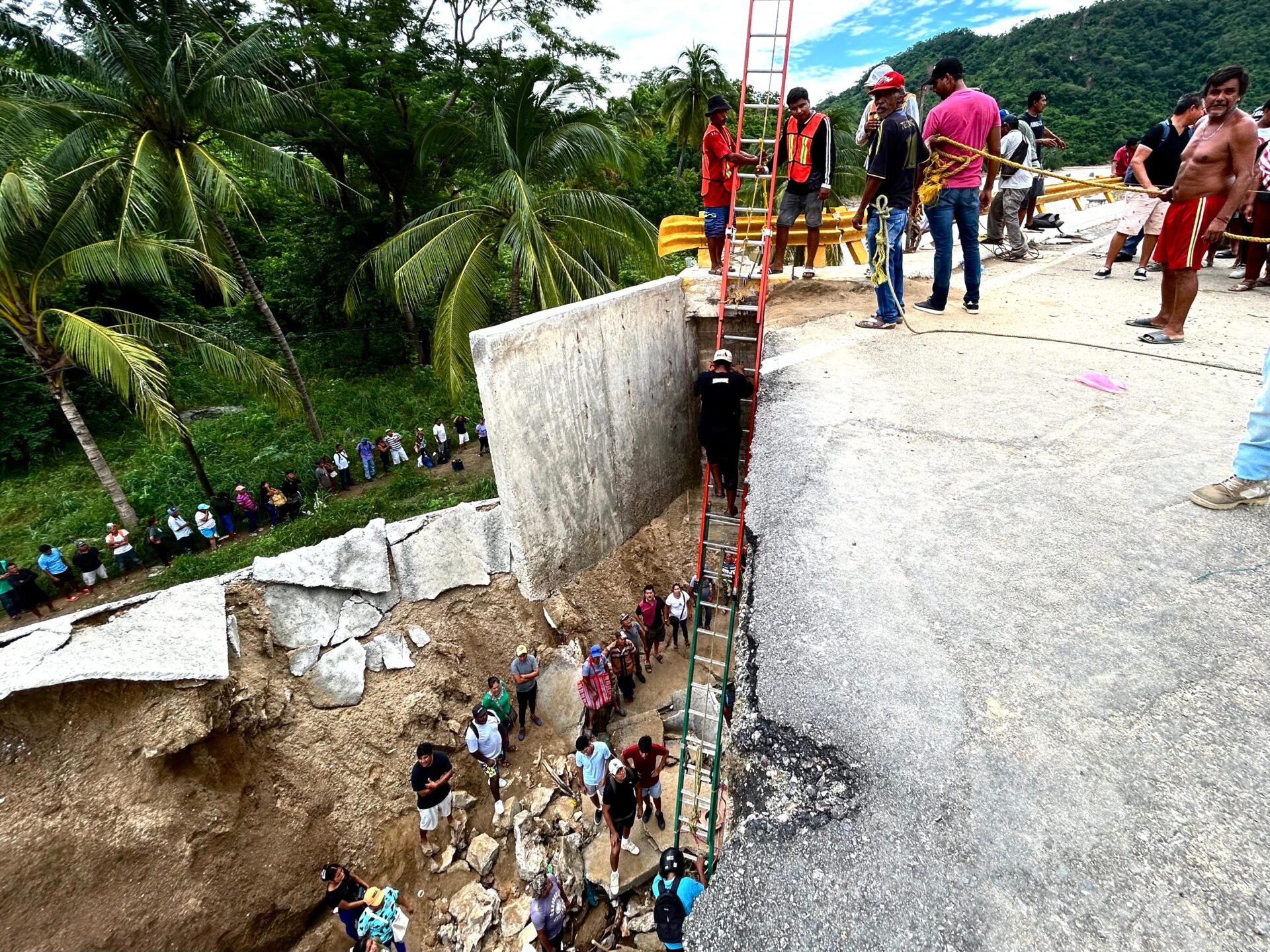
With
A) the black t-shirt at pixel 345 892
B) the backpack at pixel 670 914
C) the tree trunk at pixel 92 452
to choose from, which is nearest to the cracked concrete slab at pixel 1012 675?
the backpack at pixel 670 914

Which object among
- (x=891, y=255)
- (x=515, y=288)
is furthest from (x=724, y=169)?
(x=515, y=288)

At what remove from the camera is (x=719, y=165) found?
6426mm

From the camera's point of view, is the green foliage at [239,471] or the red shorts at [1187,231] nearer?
the red shorts at [1187,231]

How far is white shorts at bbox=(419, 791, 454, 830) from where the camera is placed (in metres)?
6.82

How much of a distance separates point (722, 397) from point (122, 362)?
7.05m

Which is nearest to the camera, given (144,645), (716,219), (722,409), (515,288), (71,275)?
(722,409)

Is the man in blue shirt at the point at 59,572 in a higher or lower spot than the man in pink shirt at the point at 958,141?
lower

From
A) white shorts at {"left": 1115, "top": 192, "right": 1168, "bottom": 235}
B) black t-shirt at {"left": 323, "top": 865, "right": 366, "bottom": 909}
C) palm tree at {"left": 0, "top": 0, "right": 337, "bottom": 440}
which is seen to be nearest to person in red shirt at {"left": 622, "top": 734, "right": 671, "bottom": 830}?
black t-shirt at {"left": 323, "top": 865, "right": 366, "bottom": 909}

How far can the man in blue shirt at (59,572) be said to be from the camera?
26.2 ft

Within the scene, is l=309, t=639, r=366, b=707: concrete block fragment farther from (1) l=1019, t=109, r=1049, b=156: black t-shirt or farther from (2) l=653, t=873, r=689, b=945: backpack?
(1) l=1019, t=109, r=1049, b=156: black t-shirt

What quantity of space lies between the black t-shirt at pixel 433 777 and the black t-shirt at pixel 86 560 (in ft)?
18.0

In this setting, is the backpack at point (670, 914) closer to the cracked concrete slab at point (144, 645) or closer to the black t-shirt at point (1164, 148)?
the cracked concrete slab at point (144, 645)

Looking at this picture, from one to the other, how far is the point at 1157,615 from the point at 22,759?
8873 mm

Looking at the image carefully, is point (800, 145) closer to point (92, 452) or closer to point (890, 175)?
point (890, 175)
